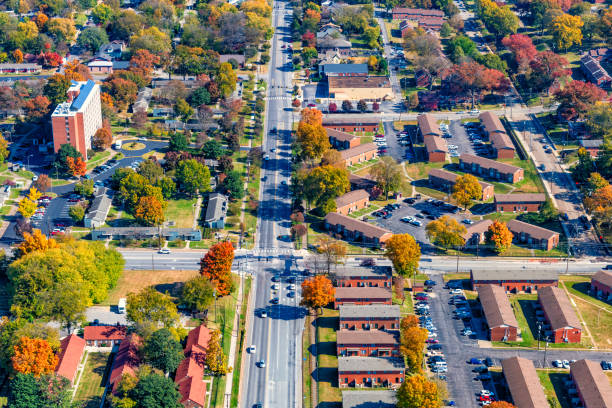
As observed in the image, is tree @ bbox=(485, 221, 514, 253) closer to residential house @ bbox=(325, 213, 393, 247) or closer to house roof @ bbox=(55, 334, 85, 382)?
residential house @ bbox=(325, 213, 393, 247)

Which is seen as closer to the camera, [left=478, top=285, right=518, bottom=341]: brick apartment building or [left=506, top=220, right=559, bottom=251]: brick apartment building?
[left=478, top=285, right=518, bottom=341]: brick apartment building

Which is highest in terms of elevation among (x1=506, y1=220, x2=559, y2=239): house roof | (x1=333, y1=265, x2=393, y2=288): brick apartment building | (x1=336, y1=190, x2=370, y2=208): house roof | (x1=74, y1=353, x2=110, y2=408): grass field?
(x1=506, y1=220, x2=559, y2=239): house roof

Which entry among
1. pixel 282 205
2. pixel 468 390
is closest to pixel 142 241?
pixel 282 205

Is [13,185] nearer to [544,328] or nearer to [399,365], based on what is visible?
[399,365]

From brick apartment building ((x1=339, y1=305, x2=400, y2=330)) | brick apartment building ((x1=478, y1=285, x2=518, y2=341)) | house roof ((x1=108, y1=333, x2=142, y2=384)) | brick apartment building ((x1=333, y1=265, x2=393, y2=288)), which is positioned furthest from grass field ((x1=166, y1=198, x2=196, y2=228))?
brick apartment building ((x1=478, y1=285, x2=518, y2=341))

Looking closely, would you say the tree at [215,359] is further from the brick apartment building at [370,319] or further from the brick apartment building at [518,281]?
the brick apartment building at [518,281]

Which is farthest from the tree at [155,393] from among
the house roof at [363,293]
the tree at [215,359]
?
the house roof at [363,293]
